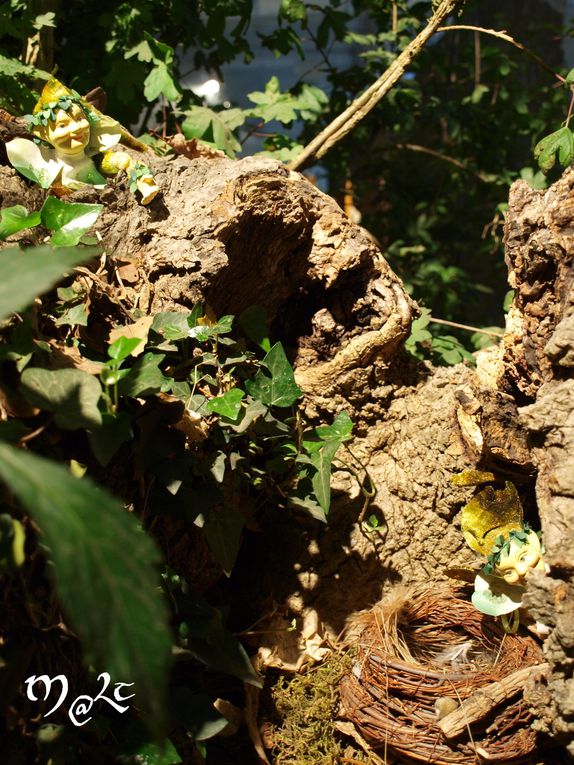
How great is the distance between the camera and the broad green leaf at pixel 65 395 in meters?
0.96

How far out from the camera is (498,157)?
9.32 feet

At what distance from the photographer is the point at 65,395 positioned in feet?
3.21

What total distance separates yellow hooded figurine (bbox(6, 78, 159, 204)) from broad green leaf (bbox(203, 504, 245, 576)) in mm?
595

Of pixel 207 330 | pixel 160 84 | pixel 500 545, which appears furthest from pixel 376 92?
pixel 500 545

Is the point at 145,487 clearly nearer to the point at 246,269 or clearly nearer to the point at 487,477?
the point at 246,269

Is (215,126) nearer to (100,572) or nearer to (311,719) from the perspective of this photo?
(311,719)

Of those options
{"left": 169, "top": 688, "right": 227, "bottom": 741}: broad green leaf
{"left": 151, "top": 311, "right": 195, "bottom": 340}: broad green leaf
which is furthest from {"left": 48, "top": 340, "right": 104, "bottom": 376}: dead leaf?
{"left": 169, "top": 688, "right": 227, "bottom": 741}: broad green leaf

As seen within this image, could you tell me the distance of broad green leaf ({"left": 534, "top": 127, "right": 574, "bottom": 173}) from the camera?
148 cm

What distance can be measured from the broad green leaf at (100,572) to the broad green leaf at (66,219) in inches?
21.1

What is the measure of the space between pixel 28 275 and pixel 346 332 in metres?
0.91

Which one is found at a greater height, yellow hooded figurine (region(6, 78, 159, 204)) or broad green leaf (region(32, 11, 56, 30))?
broad green leaf (region(32, 11, 56, 30))
